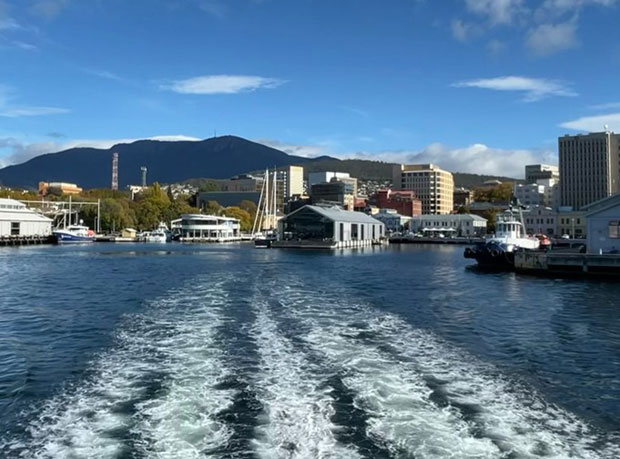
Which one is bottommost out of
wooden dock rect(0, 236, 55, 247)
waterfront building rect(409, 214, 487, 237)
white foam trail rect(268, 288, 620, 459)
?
white foam trail rect(268, 288, 620, 459)

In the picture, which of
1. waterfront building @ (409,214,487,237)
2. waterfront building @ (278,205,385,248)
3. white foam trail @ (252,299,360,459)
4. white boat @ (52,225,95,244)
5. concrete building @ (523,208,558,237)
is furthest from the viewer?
waterfront building @ (409,214,487,237)

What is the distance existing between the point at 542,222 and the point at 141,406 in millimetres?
157201

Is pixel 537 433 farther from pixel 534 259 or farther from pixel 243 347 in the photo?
pixel 534 259

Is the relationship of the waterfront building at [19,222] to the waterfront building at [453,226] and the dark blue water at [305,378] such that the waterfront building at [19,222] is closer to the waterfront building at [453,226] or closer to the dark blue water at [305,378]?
the dark blue water at [305,378]

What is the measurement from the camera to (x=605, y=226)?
50.0 m

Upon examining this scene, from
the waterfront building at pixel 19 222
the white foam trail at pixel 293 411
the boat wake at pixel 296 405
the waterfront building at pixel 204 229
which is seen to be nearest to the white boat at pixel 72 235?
the waterfront building at pixel 19 222

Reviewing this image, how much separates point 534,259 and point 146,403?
4512 cm

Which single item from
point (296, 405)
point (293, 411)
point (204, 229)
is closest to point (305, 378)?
point (296, 405)

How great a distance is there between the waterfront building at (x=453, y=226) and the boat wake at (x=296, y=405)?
6090 inches

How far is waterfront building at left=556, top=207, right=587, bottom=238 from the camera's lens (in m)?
150

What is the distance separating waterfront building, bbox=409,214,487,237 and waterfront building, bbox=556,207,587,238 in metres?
24.8

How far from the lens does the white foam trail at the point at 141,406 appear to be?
10.6 metres

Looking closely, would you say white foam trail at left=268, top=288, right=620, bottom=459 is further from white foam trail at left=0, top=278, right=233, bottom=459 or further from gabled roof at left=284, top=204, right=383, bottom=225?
gabled roof at left=284, top=204, right=383, bottom=225

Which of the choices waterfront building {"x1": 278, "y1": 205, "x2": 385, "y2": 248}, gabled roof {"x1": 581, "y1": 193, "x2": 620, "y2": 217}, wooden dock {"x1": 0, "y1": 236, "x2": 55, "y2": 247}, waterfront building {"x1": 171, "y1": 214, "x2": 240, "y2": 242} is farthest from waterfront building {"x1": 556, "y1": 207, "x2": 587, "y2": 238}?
wooden dock {"x1": 0, "y1": 236, "x2": 55, "y2": 247}
